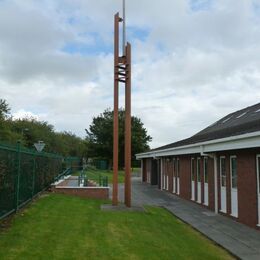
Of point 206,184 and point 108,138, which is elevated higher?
point 108,138

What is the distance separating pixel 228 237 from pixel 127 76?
7339 millimetres

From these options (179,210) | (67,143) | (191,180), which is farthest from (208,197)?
(67,143)

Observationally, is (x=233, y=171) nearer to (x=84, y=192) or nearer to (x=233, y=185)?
(x=233, y=185)

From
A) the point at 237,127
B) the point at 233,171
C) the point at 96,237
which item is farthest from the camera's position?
the point at 237,127

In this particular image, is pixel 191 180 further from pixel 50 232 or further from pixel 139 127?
pixel 139 127

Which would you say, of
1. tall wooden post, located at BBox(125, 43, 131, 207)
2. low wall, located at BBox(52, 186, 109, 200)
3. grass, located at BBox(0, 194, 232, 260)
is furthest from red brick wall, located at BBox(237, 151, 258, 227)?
low wall, located at BBox(52, 186, 109, 200)

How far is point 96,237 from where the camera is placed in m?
9.37

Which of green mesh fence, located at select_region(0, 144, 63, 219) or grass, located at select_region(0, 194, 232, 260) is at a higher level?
green mesh fence, located at select_region(0, 144, 63, 219)

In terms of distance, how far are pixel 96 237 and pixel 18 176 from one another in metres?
3.36

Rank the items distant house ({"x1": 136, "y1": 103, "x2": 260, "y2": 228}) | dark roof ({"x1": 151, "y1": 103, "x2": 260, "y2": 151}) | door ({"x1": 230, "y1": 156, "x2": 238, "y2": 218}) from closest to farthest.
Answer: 1. distant house ({"x1": 136, "y1": 103, "x2": 260, "y2": 228})
2. dark roof ({"x1": 151, "y1": 103, "x2": 260, "y2": 151})
3. door ({"x1": 230, "y1": 156, "x2": 238, "y2": 218})

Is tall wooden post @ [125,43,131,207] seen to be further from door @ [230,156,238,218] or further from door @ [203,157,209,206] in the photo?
door @ [203,157,209,206]

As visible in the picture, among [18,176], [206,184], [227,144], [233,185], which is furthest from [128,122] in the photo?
[18,176]

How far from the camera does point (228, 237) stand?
36.7ft

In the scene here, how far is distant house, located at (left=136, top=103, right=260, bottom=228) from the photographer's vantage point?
41.8 feet
